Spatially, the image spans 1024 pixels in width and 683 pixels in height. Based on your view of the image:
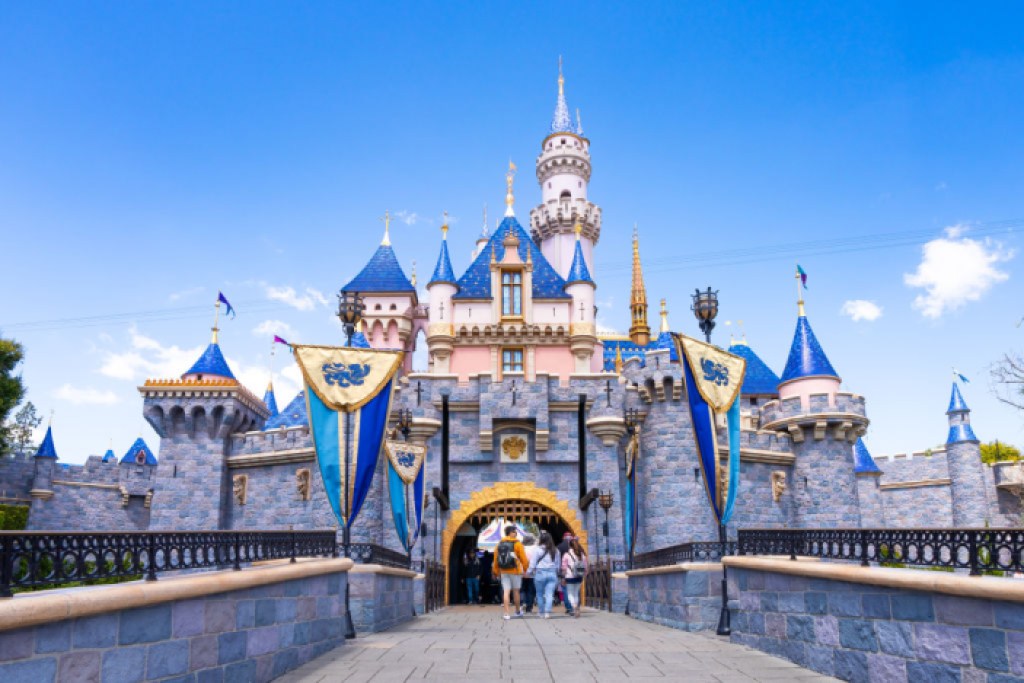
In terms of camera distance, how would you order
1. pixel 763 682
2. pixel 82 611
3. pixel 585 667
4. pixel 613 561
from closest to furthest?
pixel 82 611 < pixel 763 682 < pixel 585 667 < pixel 613 561

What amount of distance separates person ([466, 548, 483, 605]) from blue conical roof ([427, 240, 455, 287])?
9698 mm

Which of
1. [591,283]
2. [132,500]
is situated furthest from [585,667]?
[132,500]

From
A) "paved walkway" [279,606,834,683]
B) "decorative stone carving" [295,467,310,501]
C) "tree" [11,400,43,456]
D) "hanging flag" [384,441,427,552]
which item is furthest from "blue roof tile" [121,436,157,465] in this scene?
"paved walkway" [279,606,834,683]

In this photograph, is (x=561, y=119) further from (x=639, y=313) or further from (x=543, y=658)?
(x=543, y=658)

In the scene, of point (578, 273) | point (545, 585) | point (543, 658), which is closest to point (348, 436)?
point (543, 658)

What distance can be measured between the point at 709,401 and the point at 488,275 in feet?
55.1

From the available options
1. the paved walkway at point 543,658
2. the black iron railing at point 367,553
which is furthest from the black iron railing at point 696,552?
the black iron railing at point 367,553

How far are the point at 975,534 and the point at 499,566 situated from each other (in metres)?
9.00

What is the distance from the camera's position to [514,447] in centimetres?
2177

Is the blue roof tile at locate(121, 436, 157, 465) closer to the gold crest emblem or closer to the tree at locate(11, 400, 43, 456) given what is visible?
the tree at locate(11, 400, 43, 456)

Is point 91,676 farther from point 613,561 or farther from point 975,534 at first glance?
point 613,561

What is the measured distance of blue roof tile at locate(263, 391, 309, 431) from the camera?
2551 cm

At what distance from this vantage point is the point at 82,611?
482 cm

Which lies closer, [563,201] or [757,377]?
[757,377]
